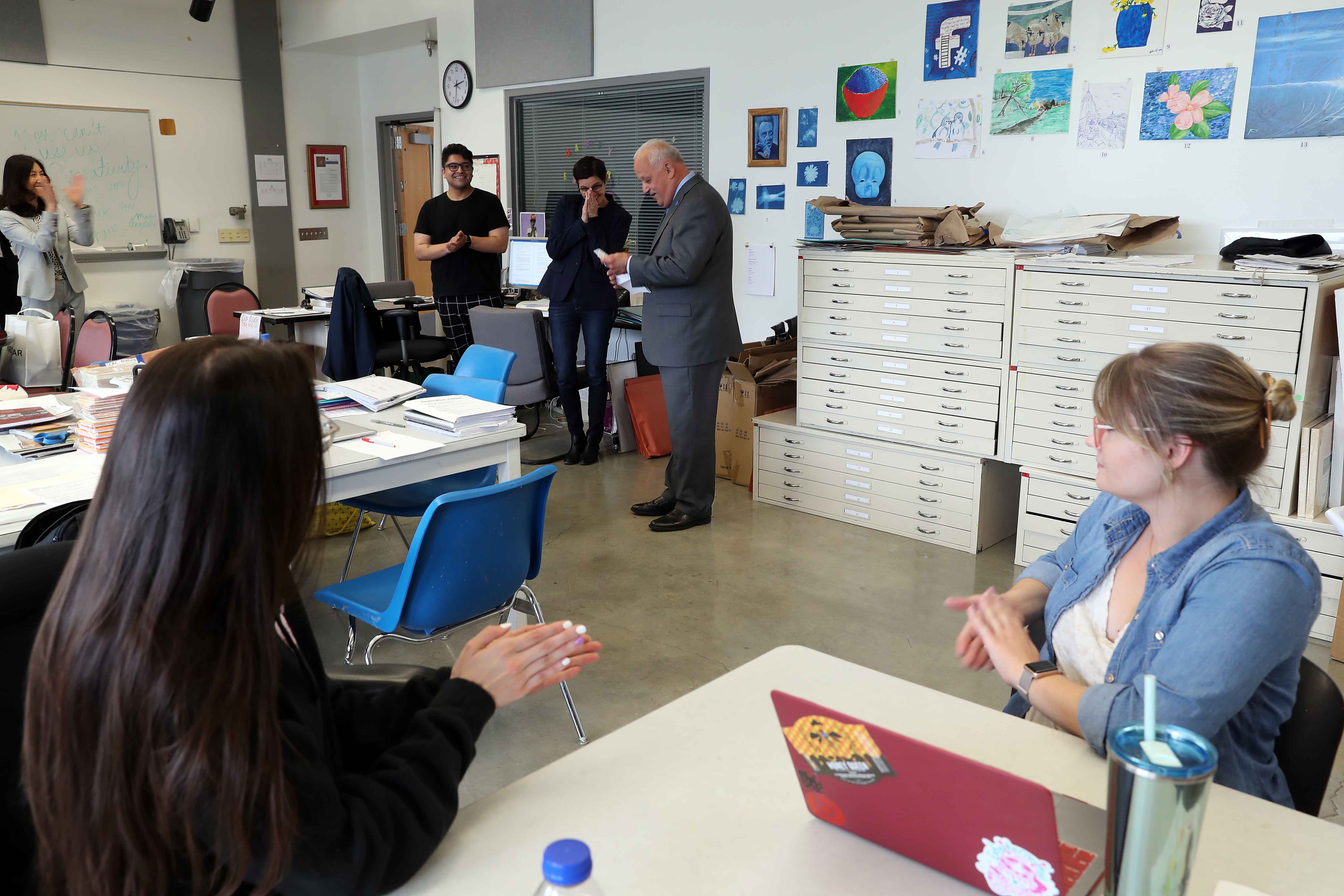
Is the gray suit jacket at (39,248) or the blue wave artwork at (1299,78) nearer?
the blue wave artwork at (1299,78)

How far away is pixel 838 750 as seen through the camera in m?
0.97

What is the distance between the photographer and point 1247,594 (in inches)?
49.6

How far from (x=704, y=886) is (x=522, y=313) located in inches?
178

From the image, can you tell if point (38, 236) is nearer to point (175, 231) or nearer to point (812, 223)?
point (175, 231)

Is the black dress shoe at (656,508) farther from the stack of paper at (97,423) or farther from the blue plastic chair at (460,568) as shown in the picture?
the stack of paper at (97,423)

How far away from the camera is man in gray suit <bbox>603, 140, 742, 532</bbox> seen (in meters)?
4.23

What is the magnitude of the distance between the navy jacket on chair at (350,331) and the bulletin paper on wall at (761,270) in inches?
83.9

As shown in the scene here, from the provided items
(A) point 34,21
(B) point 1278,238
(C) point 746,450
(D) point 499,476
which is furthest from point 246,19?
(B) point 1278,238

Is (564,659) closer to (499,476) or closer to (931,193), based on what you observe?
(499,476)

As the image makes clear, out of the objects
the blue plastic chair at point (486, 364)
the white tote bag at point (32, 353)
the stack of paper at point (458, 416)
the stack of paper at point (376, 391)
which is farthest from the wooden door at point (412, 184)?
the stack of paper at point (458, 416)

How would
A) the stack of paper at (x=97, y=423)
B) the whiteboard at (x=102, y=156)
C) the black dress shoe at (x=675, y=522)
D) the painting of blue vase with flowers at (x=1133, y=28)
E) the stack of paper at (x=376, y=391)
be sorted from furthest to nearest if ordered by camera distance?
the whiteboard at (x=102, y=156)
the black dress shoe at (x=675, y=522)
the painting of blue vase with flowers at (x=1133, y=28)
the stack of paper at (x=376, y=391)
the stack of paper at (x=97, y=423)

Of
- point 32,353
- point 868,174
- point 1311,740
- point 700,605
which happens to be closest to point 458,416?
A: point 700,605

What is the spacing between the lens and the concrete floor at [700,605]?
2.95m

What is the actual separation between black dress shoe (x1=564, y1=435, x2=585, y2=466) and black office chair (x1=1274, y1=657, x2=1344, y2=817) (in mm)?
4460
